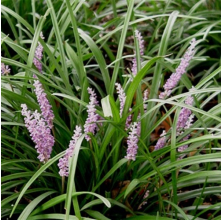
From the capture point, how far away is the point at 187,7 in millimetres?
4355

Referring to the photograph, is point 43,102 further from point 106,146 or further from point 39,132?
point 106,146

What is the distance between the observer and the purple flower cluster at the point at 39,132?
2.05 m

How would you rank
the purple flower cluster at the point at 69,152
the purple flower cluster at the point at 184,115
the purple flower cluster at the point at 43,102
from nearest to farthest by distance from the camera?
1. the purple flower cluster at the point at 69,152
2. the purple flower cluster at the point at 43,102
3. the purple flower cluster at the point at 184,115

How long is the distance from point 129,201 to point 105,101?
0.71 m

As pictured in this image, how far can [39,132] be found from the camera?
208 centimetres

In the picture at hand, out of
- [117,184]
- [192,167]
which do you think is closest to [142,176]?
[117,184]

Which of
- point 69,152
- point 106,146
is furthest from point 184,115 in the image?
point 69,152

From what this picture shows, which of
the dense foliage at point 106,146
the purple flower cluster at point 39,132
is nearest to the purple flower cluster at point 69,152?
the dense foliage at point 106,146

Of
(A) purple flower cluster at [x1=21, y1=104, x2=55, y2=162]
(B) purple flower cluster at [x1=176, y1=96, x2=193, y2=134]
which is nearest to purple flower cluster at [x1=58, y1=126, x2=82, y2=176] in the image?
(A) purple flower cluster at [x1=21, y1=104, x2=55, y2=162]

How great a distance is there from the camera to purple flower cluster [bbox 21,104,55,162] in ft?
6.72

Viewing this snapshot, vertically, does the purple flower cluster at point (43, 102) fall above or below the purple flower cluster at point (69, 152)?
above

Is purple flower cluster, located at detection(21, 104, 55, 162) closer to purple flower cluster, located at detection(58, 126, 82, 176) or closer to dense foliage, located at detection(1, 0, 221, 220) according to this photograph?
dense foliage, located at detection(1, 0, 221, 220)

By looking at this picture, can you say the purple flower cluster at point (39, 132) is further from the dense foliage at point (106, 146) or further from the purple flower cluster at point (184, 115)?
the purple flower cluster at point (184, 115)

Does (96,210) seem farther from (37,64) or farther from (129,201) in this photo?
(37,64)
